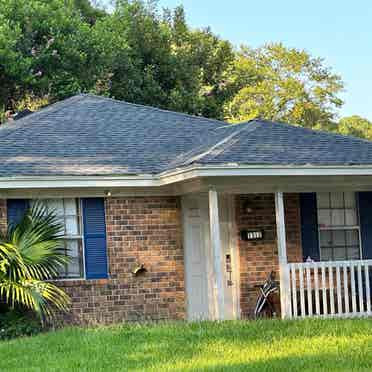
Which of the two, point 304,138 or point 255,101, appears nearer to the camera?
point 304,138

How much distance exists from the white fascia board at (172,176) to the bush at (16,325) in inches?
76.2

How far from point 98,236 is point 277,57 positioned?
106 ft

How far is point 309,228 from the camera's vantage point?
13.2m

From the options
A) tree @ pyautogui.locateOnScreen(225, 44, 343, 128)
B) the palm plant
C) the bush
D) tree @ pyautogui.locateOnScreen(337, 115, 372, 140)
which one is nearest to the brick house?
the palm plant

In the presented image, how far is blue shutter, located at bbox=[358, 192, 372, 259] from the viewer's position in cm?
1348

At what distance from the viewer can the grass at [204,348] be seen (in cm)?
788

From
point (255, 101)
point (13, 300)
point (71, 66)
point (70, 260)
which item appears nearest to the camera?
point (13, 300)

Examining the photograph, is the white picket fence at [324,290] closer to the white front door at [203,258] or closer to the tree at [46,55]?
the white front door at [203,258]

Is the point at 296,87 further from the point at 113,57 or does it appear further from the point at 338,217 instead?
the point at 338,217

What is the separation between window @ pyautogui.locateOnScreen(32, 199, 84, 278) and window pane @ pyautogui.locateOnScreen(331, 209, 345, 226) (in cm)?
439

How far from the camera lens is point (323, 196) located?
13.4 meters

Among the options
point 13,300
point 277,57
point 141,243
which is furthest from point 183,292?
point 277,57

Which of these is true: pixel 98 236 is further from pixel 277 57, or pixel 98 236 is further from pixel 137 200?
pixel 277 57

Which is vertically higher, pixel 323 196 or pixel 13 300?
pixel 323 196
